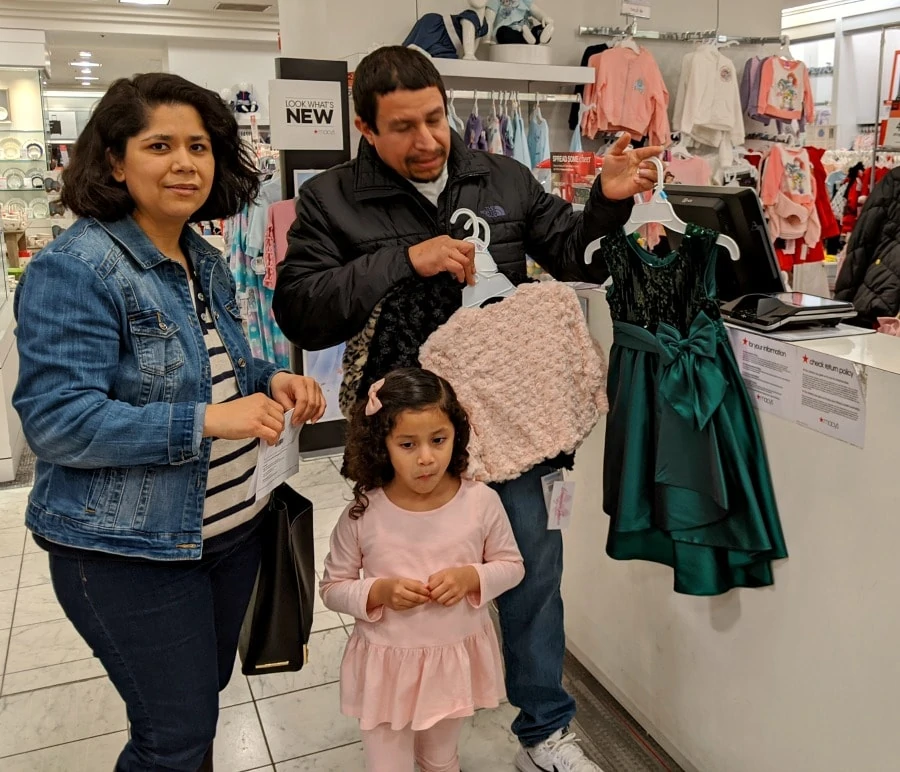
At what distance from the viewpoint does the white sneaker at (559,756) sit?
2027 millimetres

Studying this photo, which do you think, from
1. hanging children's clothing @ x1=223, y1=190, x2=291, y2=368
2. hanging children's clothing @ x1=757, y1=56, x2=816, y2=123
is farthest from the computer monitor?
hanging children's clothing @ x1=757, y1=56, x2=816, y2=123

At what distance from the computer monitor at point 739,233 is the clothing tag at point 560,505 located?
2.04 ft

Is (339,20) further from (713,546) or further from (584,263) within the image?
(713,546)

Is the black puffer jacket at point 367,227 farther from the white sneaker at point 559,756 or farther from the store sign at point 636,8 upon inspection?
the store sign at point 636,8

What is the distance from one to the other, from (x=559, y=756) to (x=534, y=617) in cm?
37

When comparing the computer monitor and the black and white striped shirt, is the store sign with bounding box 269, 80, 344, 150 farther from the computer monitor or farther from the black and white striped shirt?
the black and white striped shirt

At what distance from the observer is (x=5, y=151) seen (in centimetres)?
552

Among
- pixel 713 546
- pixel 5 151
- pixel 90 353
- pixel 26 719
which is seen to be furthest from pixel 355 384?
pixel 5 151

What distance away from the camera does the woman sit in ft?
4.14

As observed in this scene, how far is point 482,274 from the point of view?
175cm

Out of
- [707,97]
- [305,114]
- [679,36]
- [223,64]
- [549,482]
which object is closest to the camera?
[549,482]

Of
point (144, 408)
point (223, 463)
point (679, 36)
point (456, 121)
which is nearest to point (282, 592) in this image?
point (223, 463)

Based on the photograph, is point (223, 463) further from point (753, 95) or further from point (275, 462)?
Answer: point (753, 95)

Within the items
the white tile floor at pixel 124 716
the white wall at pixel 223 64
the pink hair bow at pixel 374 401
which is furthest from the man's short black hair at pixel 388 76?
the white wall at pixel 223 64
